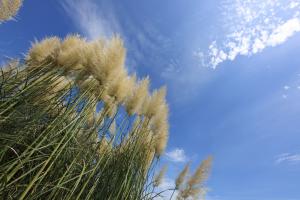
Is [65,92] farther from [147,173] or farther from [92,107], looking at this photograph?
[147,173]

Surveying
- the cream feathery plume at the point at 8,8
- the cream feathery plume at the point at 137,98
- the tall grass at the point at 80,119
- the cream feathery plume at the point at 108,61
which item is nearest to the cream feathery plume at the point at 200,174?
Result: the tall grass at the point at 80,119

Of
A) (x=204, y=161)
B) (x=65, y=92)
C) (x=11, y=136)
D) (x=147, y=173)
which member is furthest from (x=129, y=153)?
(x=204, y=161)

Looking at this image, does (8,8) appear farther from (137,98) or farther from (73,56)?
(137,98)

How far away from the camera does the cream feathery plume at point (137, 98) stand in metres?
3.58

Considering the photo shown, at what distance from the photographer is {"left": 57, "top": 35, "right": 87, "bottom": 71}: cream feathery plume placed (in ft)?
10.9

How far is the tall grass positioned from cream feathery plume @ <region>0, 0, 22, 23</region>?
0.49 m

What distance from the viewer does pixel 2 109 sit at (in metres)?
2.61

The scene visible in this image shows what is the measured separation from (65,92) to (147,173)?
1.11 metres

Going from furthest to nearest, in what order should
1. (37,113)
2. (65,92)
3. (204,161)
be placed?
1. (204,161)
2. (65,92)
3. (37,113)

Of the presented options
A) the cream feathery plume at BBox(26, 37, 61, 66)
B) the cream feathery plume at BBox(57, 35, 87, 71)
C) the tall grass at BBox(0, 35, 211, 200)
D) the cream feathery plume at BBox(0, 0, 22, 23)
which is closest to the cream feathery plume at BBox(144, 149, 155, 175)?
the tall grass at BBox(0, 35, 211, 200)

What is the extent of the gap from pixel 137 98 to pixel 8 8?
1.44 meters

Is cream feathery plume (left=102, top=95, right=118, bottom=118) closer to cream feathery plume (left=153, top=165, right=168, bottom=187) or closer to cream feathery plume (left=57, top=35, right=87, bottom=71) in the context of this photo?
cream feathery plume (left=57, top=35, right=87, bottom=71)

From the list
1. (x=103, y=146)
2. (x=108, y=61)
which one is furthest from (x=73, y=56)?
(x=103, y=146)

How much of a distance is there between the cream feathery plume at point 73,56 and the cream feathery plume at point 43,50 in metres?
0.14
